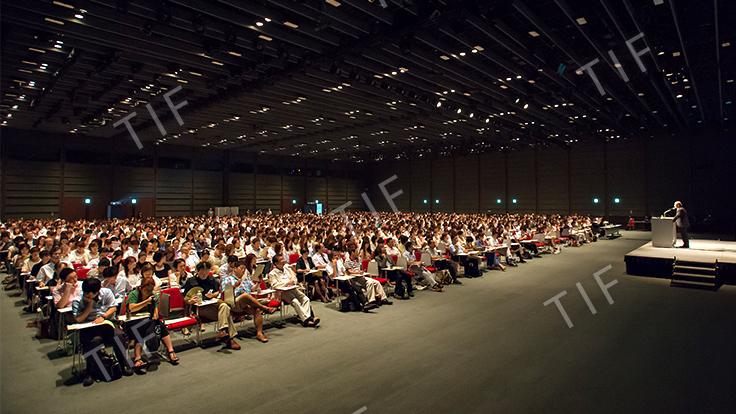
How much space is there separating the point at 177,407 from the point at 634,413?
420 centimetres

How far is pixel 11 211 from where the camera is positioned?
2208 centimetres

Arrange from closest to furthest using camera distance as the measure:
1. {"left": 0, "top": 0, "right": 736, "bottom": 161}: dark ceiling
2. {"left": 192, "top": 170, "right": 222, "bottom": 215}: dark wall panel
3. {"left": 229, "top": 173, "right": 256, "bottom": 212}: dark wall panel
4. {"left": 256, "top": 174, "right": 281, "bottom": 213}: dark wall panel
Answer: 1. {"left": 0, "top": 0, "right": 736, "bottom": 161}: dark ceiling
2. {"left": 192, "top": 170, "right": 222, "bottom": 215}: dark wall panel
3. {"left": 229, "top": 173, "right": 256, "bottom": 212}: dark wall panel
4. {"left": 256, "top": 174, "right": 281, "bottom": 213}: dark wall panel

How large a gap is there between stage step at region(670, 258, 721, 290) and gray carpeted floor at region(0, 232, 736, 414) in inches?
69.1

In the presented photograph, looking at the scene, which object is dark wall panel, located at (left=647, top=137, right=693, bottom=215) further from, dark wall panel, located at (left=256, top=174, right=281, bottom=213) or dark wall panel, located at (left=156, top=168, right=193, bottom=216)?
dark wall panel, located at (left=156, top=168, right=193, bottom=216)

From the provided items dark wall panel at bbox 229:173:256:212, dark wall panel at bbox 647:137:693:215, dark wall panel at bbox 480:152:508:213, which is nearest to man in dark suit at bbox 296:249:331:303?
dark wall panel at bbox 229:173:256:212

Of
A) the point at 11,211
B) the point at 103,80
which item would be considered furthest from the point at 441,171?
the point at 11,211

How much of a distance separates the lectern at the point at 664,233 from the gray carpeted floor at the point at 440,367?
6.10 metres

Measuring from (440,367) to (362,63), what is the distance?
9517 millimetres

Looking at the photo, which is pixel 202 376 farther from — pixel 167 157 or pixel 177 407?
pixel 167 157

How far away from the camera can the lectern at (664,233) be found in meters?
12.7

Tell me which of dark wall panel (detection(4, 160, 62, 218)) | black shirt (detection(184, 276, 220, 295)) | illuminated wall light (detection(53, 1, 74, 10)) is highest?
illuminated wall light (detection(53, 1, 74, 10))

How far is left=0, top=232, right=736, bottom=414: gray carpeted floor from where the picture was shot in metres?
3.82

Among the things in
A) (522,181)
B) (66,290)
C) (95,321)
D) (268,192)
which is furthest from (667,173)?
(66,290)

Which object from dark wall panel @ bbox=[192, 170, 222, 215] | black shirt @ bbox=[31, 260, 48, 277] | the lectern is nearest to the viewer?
black shirt @ bbox=[31, 260, 48, 277]
